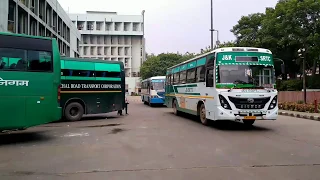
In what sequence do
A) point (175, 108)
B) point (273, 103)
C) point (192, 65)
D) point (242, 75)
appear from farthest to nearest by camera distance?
point (175, 108) < point (192, 65) < point (273, 103) < point (242, 75)

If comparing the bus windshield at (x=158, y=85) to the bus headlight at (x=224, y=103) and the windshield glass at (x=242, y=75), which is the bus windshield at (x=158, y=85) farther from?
the bus headlight at (x=224, y=103)

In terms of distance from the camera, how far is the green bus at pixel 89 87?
16.0 metres

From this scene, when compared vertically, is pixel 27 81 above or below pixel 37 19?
below

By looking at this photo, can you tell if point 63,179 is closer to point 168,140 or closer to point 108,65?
point 168,140

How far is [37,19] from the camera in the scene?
29.1 meters

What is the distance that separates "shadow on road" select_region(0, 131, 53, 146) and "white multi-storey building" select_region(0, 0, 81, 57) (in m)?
10.5

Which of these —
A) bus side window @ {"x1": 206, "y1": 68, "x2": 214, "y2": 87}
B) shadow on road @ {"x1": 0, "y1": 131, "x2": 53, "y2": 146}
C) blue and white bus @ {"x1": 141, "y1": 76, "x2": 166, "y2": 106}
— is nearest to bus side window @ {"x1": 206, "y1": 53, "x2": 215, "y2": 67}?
bus side window @ {"x1": 206, "y1": 68, "x2": 214, "y2": 87}

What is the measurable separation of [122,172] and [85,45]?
295ft

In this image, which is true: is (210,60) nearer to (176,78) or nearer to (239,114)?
(239,114)

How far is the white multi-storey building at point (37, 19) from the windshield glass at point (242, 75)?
47.0 feet

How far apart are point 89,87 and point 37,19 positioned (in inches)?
621

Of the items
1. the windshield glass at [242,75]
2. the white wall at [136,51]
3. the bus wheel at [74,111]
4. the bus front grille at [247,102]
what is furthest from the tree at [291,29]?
the white wall at [136,51]

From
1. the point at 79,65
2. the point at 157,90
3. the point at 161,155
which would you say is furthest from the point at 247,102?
the point at 157,90

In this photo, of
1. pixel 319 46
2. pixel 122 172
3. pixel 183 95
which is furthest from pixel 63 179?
pixel 319 46
